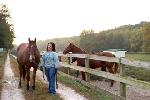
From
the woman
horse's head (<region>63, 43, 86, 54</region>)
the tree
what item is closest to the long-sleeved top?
the woman

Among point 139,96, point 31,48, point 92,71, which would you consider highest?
point 31,48

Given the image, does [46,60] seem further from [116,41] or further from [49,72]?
[116,41]

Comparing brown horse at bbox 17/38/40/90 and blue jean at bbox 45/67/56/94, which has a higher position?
brown horse at bbox 17/38/40/90

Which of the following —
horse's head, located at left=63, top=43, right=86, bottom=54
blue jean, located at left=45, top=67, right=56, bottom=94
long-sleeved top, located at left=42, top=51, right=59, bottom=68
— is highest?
horse's head, located at left=63, top=43, right=86, bottom=54

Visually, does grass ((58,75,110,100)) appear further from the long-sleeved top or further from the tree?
the tree

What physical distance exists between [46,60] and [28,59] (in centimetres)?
119

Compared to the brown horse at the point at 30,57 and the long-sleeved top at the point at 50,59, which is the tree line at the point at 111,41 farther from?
the long-sleeved top at the point at 50,59

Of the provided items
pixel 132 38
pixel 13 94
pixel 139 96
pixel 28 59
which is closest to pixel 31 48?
pixel 28 59

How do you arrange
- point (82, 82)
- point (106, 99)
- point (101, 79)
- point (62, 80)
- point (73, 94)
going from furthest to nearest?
point (101, 79) < point (62, 80) < point (82, 82) < point (73, 94) < point (106, 99)

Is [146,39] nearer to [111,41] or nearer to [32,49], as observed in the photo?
[111,41]

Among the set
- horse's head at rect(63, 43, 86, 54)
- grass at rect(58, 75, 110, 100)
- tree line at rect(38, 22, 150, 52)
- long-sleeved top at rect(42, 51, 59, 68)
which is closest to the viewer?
grass at rect(58, 75, 110, 100)

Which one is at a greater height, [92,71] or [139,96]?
[92,71]

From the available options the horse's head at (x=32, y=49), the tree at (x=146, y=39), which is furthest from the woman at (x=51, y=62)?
the tree at (x=146, y=39)

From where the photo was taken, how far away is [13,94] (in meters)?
11.6
